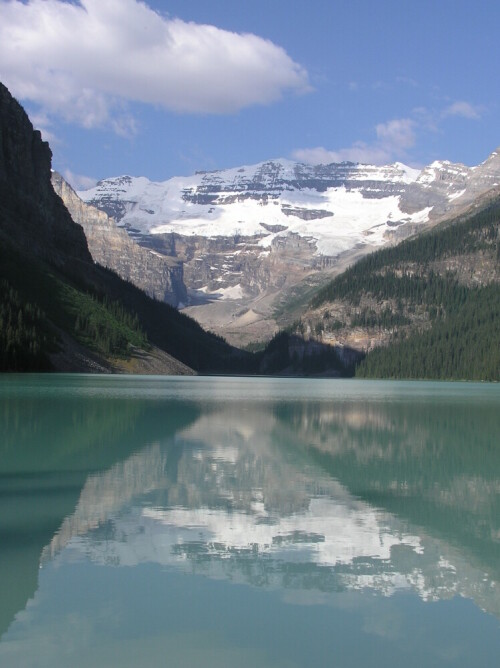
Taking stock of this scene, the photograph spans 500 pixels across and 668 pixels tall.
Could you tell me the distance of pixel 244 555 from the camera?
2139 centimetres

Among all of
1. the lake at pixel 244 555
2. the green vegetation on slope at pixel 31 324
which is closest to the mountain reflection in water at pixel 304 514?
the lake at pixel 244 555

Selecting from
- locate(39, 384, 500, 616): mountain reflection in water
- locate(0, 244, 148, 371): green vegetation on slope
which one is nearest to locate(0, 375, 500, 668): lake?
locate(39, 384, 500, 616): mountain reflection in water

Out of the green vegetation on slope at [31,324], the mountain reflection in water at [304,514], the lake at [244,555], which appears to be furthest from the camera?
the green vegetation on slope at [31,324]

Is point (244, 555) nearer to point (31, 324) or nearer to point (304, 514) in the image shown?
point (304, 514)

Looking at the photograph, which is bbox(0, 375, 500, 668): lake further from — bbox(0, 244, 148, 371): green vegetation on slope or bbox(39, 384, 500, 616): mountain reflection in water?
bbox(0, 244, 148, 371): green vegetation on slope

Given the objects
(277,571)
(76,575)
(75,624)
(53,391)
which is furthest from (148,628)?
(53,391)

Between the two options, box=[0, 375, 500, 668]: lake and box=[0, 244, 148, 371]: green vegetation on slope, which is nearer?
box=[0, 375, 500, 668]: lake

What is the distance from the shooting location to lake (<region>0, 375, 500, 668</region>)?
50.3ft

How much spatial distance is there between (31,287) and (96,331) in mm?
18613

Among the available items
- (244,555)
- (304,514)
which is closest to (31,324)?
(304,514)

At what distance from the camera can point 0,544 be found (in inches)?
839

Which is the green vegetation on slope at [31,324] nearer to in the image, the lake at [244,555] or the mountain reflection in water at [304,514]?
the mountain reflection in water at [304,514]

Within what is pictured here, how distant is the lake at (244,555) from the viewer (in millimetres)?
15344

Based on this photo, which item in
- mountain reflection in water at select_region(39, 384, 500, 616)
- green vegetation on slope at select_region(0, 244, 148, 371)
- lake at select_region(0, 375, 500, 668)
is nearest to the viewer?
lake at select_region(0, 375, 500, 668)
